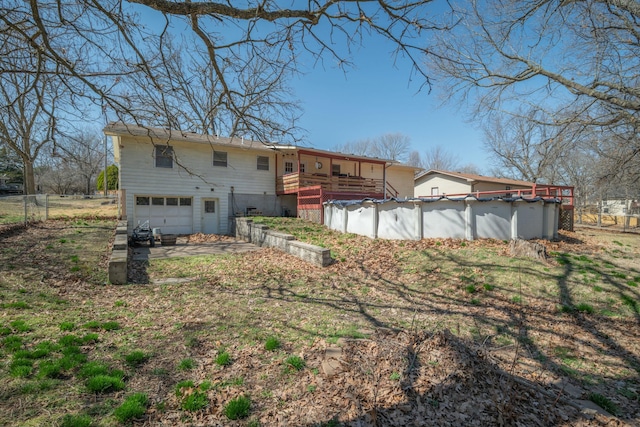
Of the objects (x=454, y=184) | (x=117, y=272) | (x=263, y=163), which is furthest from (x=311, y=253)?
(x=454, y=184)

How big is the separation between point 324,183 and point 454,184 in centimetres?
1374

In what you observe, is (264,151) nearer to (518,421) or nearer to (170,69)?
(170,69)

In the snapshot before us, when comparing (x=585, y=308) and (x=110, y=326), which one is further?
(x=585, y=308)

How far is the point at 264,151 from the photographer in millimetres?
17406

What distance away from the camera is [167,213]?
50.0ft

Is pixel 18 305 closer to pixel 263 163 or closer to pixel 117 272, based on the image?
pixel 117 272

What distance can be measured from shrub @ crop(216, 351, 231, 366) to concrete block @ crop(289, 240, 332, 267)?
16.0ft

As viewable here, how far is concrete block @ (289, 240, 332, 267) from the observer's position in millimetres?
8414

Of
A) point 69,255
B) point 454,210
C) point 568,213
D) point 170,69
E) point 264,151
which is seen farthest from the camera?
point 264,151

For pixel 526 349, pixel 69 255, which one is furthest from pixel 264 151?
pixel 526 349

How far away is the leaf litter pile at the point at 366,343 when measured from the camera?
9.16 feet

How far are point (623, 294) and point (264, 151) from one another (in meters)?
16.0

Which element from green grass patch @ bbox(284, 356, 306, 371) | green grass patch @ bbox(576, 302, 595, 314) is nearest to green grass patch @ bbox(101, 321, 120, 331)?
green grass patch @ bbox(284, 356, 306, 371)

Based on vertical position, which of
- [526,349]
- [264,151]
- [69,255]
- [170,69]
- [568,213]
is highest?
[264,151]
